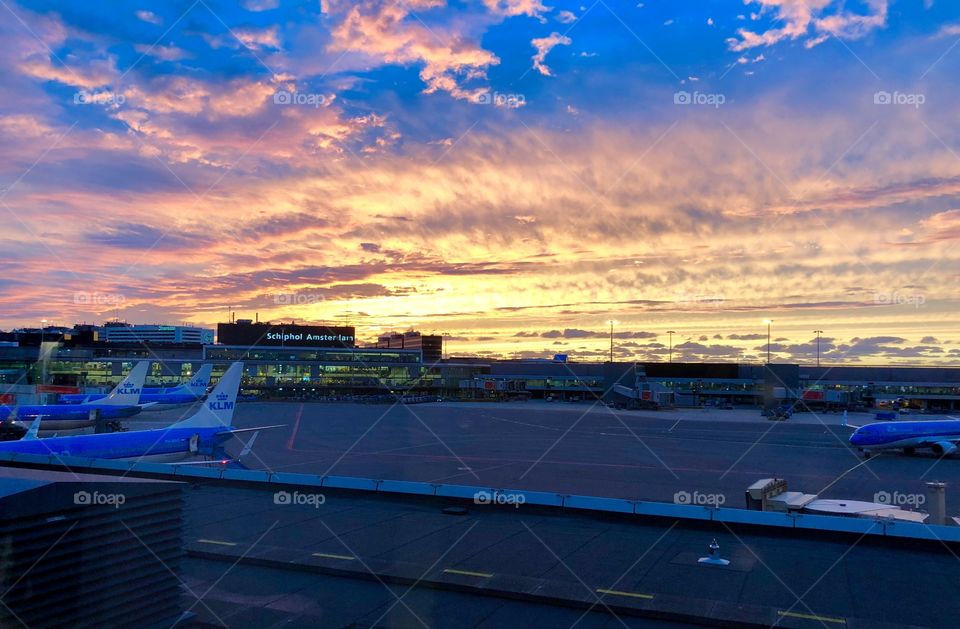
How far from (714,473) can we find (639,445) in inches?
729

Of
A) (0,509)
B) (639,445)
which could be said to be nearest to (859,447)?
(639,445)

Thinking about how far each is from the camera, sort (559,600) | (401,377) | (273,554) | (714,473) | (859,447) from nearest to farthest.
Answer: (559,600) → (273,554) → (714,473) → (859,447) → (401,377)

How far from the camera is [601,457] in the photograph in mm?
59312

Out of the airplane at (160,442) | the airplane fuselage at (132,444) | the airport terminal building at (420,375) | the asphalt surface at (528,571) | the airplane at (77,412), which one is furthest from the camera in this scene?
the airport terminal building at (420,375)

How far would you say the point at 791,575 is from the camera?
1647 centimetres

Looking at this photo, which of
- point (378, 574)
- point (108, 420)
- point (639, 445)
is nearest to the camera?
point (378, 574)

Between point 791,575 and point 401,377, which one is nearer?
point 791,575

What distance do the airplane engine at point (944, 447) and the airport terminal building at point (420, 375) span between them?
92600 millimetres

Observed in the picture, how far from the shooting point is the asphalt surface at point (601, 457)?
45.2 metres

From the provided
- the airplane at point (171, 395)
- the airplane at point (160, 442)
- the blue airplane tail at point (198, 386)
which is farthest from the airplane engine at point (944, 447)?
the blue airplane tail at point (198, 386)

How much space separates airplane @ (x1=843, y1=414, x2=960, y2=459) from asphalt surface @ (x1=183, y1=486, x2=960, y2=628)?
52.0 metres

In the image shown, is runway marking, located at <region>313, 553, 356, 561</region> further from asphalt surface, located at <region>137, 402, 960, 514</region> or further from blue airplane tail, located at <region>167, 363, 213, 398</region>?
blue airplane tail, located at <region>167, 363, 213, 398</region>

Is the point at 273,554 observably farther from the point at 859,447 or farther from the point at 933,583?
the point at 859,447

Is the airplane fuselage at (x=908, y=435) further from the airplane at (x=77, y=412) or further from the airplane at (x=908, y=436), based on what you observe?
the airplane at (x=77, y=412)
